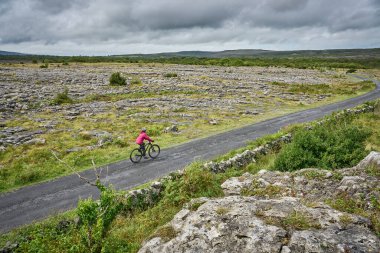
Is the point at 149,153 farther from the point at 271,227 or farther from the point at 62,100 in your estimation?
the point at 62,100

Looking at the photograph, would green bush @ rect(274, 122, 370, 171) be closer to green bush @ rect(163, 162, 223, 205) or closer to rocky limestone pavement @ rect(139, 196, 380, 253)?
green bush @ rect(163, 162, 223, 205)

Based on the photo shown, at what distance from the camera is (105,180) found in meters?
19.0

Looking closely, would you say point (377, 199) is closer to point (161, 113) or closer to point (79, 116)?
point (161, 113)

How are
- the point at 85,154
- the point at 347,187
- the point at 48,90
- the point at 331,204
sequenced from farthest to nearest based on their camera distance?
the point at 48,90
the point at 85,154
the point at 347,187
the point at 331,204

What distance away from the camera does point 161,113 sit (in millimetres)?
41562

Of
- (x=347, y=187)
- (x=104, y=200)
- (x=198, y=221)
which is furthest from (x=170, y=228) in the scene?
(x=347, y=187)

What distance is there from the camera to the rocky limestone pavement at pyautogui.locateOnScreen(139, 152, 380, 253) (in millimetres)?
8344

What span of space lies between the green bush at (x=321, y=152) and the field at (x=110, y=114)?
12.1 m

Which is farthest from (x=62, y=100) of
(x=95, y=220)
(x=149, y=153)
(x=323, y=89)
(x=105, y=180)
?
(x=323, y=89)

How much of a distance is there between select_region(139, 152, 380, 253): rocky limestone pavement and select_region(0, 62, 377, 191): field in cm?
1441

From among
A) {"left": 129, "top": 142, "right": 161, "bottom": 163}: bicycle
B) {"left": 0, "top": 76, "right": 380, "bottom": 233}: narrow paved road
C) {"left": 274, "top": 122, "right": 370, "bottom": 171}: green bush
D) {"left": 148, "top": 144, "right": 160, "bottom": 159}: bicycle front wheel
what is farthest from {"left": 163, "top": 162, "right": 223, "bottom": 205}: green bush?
{"left": 148, "top": 144, "right": 160, "bottom": 159}: bicycle front wheel

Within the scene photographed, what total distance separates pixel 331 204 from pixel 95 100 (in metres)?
44.8

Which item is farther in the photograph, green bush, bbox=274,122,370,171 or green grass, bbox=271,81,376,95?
green grass, bbox=271,81,376,95

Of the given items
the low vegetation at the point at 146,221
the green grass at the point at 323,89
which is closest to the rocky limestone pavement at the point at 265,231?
the low vegetation at the point at 146,221
